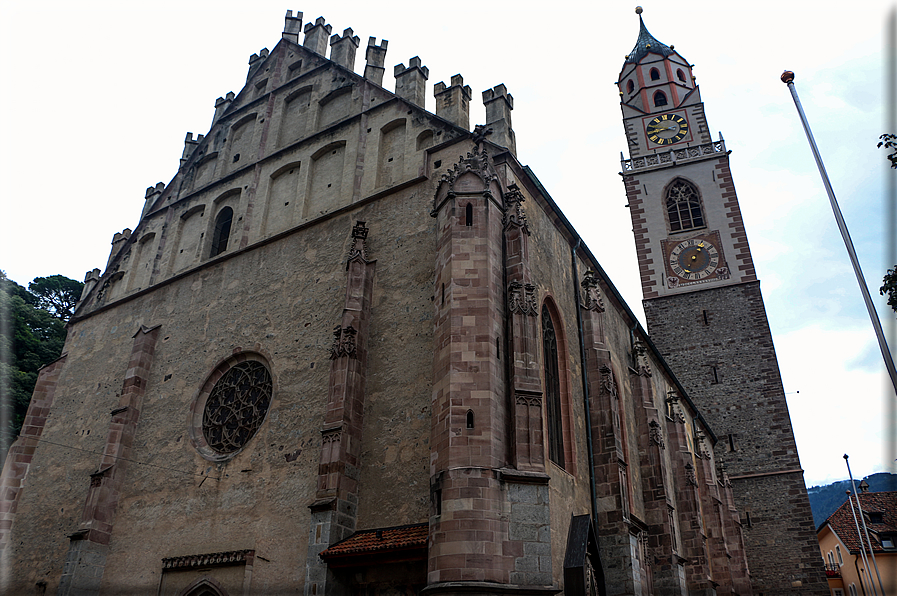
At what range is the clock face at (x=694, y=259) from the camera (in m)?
32.1

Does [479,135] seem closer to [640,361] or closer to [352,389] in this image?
[352,389]

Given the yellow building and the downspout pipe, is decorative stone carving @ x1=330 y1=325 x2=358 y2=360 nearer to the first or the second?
the downspout pipe

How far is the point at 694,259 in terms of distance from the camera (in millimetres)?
32688

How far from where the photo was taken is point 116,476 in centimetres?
1562

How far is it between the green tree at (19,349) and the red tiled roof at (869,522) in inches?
1490

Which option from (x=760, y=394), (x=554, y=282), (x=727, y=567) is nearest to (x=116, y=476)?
(x=554, y=282)

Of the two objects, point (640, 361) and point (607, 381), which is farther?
point (640, 361)

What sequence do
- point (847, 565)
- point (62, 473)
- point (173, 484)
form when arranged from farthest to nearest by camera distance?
point (847, 565)
point (62, 473)
point (173, 484)

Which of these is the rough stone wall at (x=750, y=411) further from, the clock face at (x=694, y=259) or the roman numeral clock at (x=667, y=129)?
the roman numeral clock at (x=667, y=129)

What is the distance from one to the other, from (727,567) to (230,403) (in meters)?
17.9

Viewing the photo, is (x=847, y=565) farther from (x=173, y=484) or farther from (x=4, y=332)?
(x=4, y=332)

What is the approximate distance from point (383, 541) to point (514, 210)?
6.66 m


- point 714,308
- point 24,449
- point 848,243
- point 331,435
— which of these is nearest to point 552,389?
point 331,435

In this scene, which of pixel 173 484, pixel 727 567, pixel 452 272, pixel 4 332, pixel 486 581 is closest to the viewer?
pixel 486 581
